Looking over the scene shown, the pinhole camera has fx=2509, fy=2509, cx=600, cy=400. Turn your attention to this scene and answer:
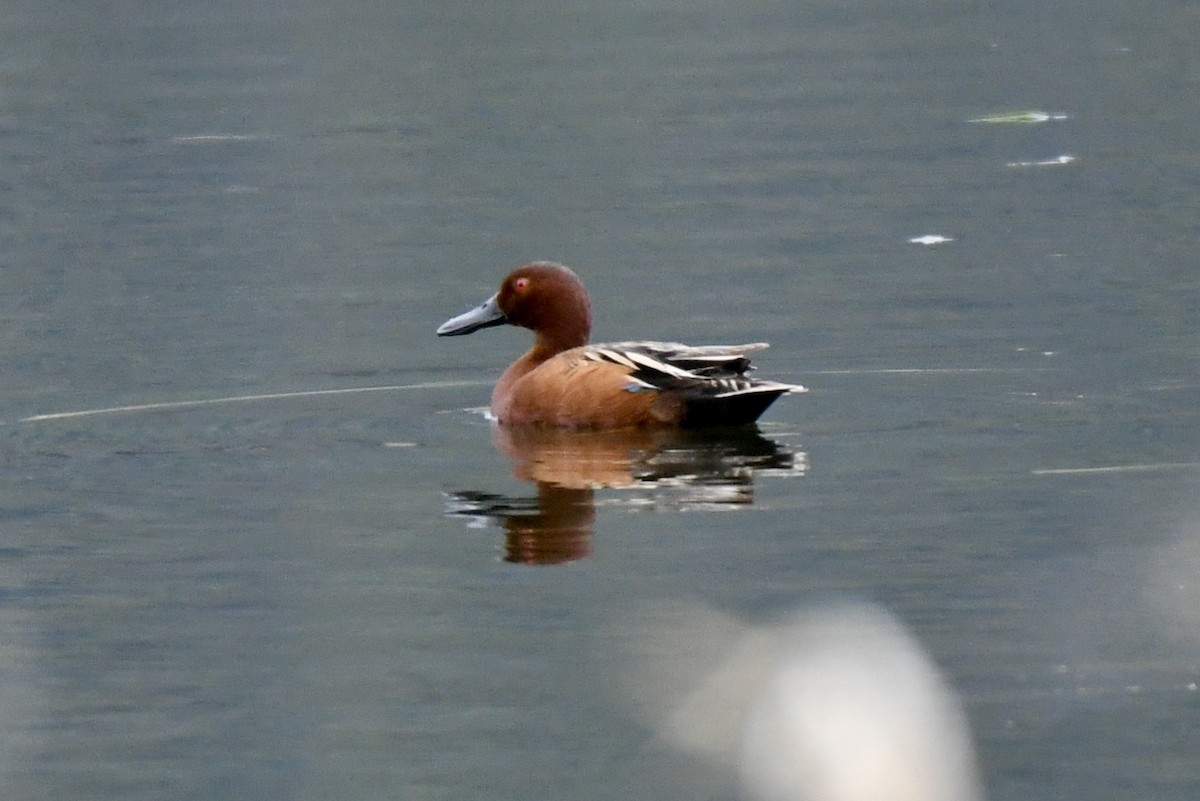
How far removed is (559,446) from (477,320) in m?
1.62

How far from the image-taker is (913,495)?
8602mm

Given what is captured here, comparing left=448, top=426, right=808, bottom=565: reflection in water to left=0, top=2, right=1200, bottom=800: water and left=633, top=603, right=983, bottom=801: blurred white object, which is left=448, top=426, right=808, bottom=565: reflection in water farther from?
left=633, top=603, right=983, bottom=801: blurred white object

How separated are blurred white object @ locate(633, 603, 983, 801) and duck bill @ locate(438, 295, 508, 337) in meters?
4.55

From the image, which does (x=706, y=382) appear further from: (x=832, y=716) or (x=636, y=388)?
(x=832, y=716)

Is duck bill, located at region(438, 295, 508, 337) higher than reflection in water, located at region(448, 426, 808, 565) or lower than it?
higher

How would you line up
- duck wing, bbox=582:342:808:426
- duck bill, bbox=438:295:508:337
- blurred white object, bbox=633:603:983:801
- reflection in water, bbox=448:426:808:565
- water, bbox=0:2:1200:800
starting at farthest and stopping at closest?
duck bill, bbox=438:295:508:337, duck wing, bbox=582:342:808:426, reflection in water, bbox=448:426:808:565, water, bbox=0:2:1200:800, blurred white object, bbox=633:603:983:801

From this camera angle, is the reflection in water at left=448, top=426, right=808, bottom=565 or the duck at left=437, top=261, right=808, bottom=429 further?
the duck at left=437, top=261, right=808, bottom=429

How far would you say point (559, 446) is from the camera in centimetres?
1011

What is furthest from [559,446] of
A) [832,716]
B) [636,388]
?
[832,716]

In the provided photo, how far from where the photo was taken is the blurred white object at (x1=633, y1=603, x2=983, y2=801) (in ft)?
19.8

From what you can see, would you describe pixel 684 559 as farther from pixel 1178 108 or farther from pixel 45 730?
pixel 1178 108

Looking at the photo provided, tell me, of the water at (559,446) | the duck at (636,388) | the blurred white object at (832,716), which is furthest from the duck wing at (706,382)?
the blurred white object at (832,716)

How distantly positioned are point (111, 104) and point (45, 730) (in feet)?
63.7

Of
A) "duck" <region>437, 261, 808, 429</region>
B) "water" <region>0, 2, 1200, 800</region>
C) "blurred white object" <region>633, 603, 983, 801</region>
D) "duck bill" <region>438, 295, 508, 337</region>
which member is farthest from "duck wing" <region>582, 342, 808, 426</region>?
"blurred white object" <region>633, 603, 983, 801</region>
